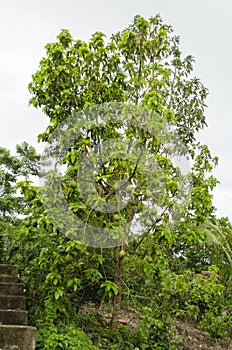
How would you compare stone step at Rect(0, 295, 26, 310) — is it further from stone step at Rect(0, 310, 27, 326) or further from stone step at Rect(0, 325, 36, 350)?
stone step at Rect(0, 325, 36, 350)

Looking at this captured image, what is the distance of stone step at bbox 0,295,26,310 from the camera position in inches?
167

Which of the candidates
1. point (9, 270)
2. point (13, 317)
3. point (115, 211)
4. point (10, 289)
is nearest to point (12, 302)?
point (10, 289)

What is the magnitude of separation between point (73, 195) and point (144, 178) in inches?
27.7

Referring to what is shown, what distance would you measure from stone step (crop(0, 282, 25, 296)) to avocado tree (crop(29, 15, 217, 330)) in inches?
34.7

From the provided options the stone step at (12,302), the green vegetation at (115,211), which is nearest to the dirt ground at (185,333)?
the green vegetation at (115,211)

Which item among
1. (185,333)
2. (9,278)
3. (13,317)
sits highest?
(9,278)

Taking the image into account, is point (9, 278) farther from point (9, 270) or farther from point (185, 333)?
point (185, 333)

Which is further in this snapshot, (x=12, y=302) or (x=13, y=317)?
(x=12, y=302)

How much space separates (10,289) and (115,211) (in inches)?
51.1

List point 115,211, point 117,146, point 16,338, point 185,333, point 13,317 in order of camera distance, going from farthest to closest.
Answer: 1. point 185,333
2. point 115,211
3. point 117,146
4. point 13,317
5. point 16,338

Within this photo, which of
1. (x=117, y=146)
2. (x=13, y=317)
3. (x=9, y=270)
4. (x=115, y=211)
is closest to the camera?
(x=13, y=317)

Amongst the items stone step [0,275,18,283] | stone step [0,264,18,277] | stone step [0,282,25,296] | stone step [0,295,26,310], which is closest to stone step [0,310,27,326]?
stone step [0,295,26,310]

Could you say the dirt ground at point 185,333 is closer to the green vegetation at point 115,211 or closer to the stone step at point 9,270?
the green vegetation at point 115,211

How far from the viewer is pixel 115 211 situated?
170 inches
